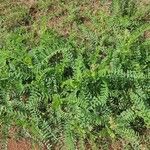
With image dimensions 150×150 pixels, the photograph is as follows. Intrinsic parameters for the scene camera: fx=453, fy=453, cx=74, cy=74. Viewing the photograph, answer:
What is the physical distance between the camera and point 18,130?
16.0 feet

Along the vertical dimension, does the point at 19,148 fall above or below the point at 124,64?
below

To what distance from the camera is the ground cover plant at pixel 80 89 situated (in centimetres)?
462

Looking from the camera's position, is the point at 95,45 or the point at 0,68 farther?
the point at 95,45

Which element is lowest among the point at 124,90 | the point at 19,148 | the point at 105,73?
the point at 19,148

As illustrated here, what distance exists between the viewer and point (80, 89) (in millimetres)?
4648

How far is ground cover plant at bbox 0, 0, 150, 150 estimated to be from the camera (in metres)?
4.62

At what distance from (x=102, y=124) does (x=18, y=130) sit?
91 centimetres

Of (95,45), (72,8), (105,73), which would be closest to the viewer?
(105,73)

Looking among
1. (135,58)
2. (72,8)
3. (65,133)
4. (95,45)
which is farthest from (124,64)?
(72,8)

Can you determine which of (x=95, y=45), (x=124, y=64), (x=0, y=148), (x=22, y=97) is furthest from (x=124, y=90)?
(x=0, y=148)

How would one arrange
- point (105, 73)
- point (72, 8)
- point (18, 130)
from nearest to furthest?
1. point (105, 73)
2. point (18, 130)
3. point (72, 8)

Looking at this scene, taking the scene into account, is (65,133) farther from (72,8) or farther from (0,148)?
(72,8)

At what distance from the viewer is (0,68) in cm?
494

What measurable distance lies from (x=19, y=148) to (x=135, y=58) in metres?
1.56
